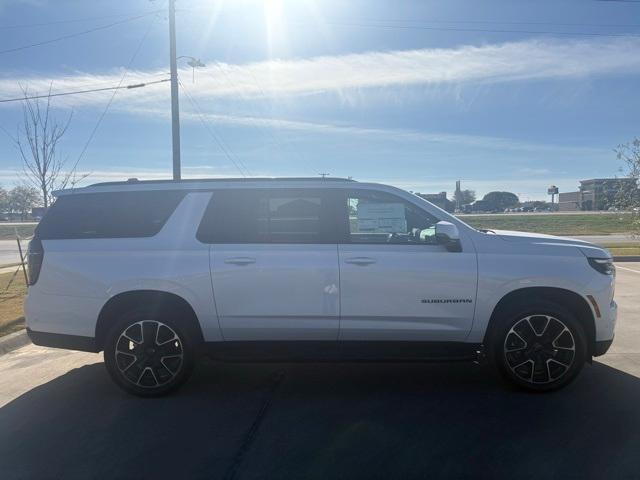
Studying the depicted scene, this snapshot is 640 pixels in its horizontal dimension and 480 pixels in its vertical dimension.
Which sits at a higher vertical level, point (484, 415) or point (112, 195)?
point (112, 195)

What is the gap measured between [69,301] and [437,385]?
3572 mm

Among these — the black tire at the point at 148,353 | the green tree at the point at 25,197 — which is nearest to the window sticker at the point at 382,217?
the black tire at the point at 148,353

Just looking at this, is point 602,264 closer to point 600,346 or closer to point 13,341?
point 600,346

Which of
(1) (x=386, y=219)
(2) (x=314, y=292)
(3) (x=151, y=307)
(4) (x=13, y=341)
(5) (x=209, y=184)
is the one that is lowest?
(4) (x=13, y=341)

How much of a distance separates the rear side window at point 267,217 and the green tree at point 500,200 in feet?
297

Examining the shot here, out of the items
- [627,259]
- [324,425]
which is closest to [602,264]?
[324,425]

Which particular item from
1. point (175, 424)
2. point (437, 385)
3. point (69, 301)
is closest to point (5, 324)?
point (69, 301)

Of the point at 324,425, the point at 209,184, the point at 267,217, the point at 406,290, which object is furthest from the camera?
the point at 209,184

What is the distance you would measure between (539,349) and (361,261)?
1.80 meters

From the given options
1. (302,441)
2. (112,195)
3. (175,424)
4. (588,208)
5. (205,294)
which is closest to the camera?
(302,441)

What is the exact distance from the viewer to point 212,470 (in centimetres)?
352

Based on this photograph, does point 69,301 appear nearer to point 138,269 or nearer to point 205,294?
point 138,269

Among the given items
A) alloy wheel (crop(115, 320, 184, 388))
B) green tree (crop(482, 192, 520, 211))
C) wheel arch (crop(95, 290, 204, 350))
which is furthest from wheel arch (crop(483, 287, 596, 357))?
green tree (crop(482, 192, 520, 211))

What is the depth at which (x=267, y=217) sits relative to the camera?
16.3ft
